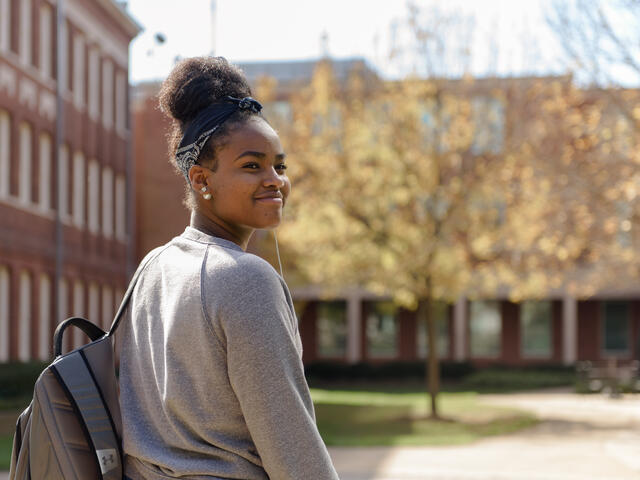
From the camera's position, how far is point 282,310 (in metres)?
1.98

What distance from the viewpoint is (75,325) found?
2.36 metres

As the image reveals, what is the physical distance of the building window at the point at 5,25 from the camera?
71.0 feet

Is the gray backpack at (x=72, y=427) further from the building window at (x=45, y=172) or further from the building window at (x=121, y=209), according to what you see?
the building window at (x=121, y=209)

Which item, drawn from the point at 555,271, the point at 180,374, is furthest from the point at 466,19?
the point at 180,374

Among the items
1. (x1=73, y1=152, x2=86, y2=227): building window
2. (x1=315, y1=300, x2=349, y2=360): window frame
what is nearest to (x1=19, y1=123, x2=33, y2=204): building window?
(x1=73, y1=152, x2=86, y2=227): building window

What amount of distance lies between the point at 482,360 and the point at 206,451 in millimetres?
39396

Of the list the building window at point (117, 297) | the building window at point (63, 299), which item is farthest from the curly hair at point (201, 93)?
the building window at point (117, 297)

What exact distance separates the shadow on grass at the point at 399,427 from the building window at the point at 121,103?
1059cm

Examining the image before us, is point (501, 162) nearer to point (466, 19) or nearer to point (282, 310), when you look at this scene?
point (466, 19)

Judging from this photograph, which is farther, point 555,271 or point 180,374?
point 555,271


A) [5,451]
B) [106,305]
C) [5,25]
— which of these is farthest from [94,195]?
[5,451]

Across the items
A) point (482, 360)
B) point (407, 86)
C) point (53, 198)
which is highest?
point (407, 86)

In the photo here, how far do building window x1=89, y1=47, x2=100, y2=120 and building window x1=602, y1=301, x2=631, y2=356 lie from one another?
72.5 feet

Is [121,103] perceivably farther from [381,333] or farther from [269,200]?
[269,200]
